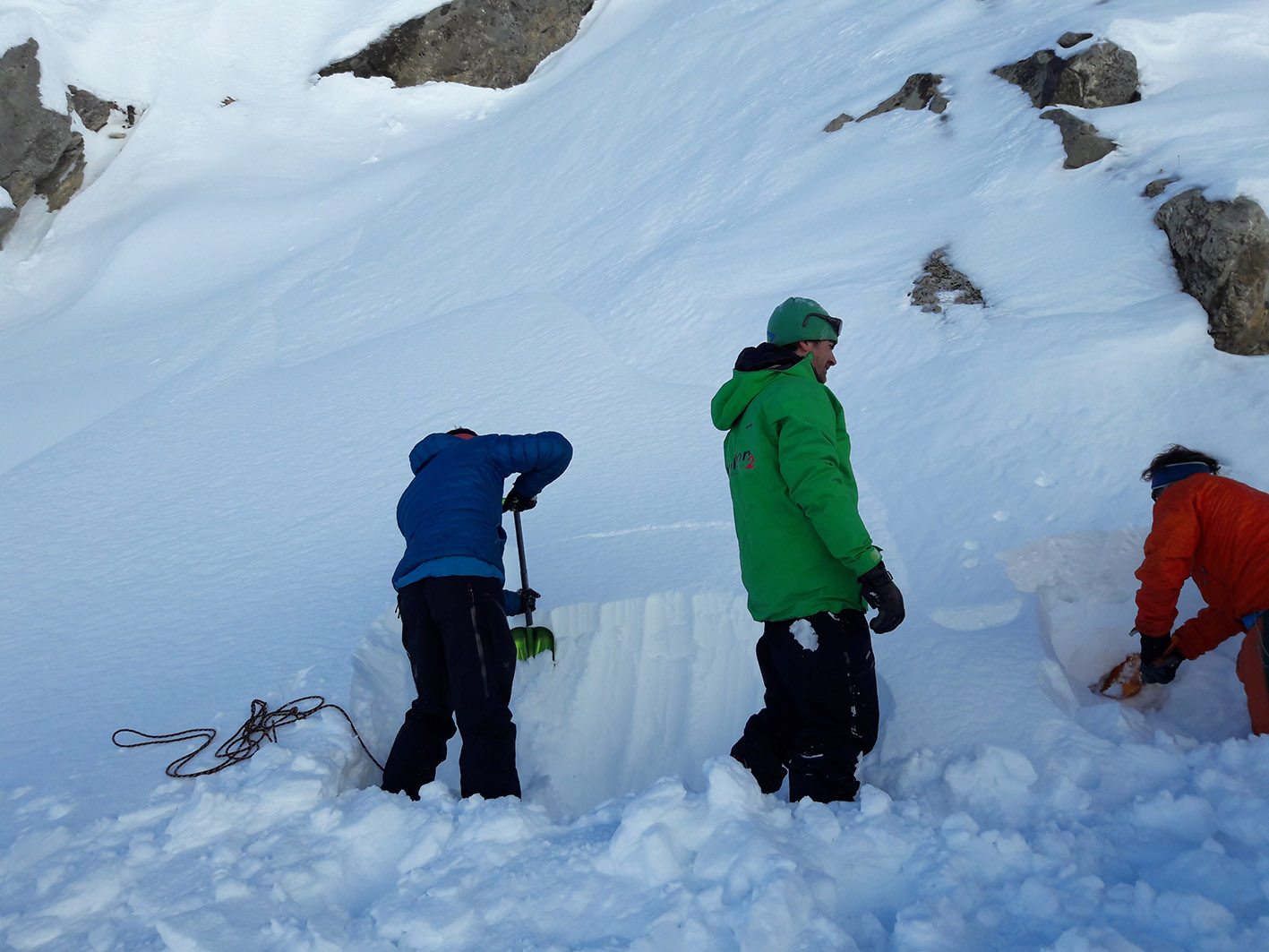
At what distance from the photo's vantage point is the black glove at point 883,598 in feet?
7.77

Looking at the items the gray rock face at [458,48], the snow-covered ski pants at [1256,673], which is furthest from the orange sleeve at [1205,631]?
the gray rock face at [458,48]

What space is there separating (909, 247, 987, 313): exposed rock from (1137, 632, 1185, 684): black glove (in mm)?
2794

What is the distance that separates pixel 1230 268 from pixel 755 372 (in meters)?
3.05

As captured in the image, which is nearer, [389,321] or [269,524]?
[269,524]

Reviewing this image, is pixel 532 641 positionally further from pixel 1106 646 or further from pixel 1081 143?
pixel 1081 143

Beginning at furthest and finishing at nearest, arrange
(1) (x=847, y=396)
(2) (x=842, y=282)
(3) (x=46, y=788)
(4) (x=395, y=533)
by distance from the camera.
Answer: (2) (x=842, y=282) < (1) (x=847, y=396) < (4) (x=395, y=533) < (3) (x=46, y=788)

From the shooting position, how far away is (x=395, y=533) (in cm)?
462

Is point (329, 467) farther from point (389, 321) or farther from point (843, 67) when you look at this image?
point (843, 67)

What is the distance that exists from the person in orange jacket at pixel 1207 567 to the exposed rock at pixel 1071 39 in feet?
17.2

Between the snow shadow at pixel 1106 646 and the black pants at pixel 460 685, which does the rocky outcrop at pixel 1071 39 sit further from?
the black pants at pixel 460 685

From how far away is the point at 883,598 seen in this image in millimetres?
2373

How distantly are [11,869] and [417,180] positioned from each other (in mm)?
9962

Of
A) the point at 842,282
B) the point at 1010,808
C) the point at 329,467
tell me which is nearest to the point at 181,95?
the point at 329,467

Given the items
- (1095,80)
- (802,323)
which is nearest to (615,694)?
(802,323)
